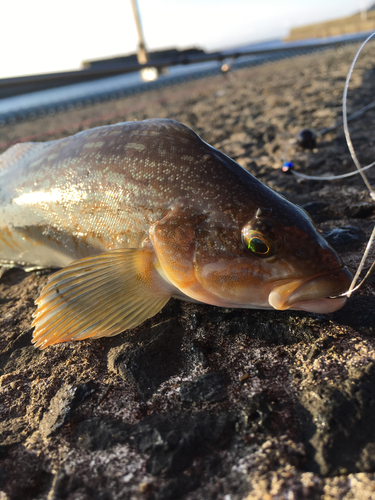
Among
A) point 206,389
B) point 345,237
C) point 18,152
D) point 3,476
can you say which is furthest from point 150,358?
point 18,152

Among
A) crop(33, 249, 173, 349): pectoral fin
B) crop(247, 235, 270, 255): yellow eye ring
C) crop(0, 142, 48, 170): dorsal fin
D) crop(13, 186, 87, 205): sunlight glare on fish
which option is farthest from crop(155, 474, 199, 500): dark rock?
crop(0, 142, 48, 170): dorsal fin

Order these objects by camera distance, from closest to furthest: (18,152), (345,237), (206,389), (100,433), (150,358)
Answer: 1. (100,433)
2. (206,389)
3. (150,358)
4. (345,237)
5. (18,152)

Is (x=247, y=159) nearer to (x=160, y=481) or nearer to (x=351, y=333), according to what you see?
(x=351, y=333)

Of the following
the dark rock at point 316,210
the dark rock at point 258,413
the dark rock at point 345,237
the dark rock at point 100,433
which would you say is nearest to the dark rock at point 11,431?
the dark rock at point 100,433

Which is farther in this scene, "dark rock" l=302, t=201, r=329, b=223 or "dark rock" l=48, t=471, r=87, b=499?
"dark rock" l=302, t=201, r=329, b=223

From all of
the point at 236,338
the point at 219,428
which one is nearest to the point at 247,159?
the point at 236,338

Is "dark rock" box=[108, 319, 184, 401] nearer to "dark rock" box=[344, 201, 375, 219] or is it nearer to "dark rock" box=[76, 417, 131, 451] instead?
"dark rock" box=[76, 417, 131, 451]

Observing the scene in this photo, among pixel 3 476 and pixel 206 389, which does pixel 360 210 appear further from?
pixel 3 476
